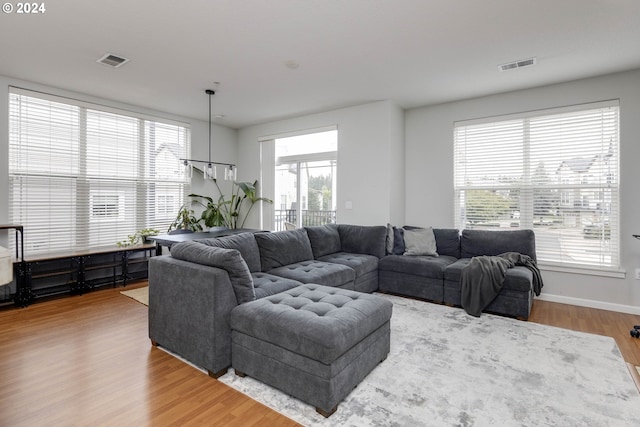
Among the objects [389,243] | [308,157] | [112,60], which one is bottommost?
[389,243]

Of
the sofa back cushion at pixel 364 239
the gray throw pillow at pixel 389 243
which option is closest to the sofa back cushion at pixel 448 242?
the gray throw pillow at pixel 389 243

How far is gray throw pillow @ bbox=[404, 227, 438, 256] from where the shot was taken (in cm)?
444

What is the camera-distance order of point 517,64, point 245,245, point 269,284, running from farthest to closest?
point 517,64 < point 245,245 < point 269,284

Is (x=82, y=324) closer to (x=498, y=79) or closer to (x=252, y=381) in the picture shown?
(x=252, y=381)

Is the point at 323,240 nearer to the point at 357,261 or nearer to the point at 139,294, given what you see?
the point at 357,261

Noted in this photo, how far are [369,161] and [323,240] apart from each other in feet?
4.72

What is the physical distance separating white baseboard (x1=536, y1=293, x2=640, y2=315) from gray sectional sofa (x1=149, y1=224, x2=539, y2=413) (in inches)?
26.8

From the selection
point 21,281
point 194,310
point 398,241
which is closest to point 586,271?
point 398,241

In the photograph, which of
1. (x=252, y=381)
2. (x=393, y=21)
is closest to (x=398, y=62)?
(x=393, y=21)

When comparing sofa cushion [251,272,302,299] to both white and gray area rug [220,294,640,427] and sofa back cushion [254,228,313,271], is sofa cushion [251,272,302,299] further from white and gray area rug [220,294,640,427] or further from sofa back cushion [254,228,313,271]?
white and gray area rug [220,294,640,427]

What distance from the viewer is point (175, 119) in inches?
223

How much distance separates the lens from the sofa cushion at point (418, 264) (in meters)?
3.94

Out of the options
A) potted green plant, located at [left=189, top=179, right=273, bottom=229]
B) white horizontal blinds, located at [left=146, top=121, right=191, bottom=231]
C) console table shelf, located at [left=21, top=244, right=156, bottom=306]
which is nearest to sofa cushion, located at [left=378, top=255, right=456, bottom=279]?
potted green plant, located at [left=189, top=179, right=273, bottom=229]

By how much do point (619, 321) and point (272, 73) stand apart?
4632mm
